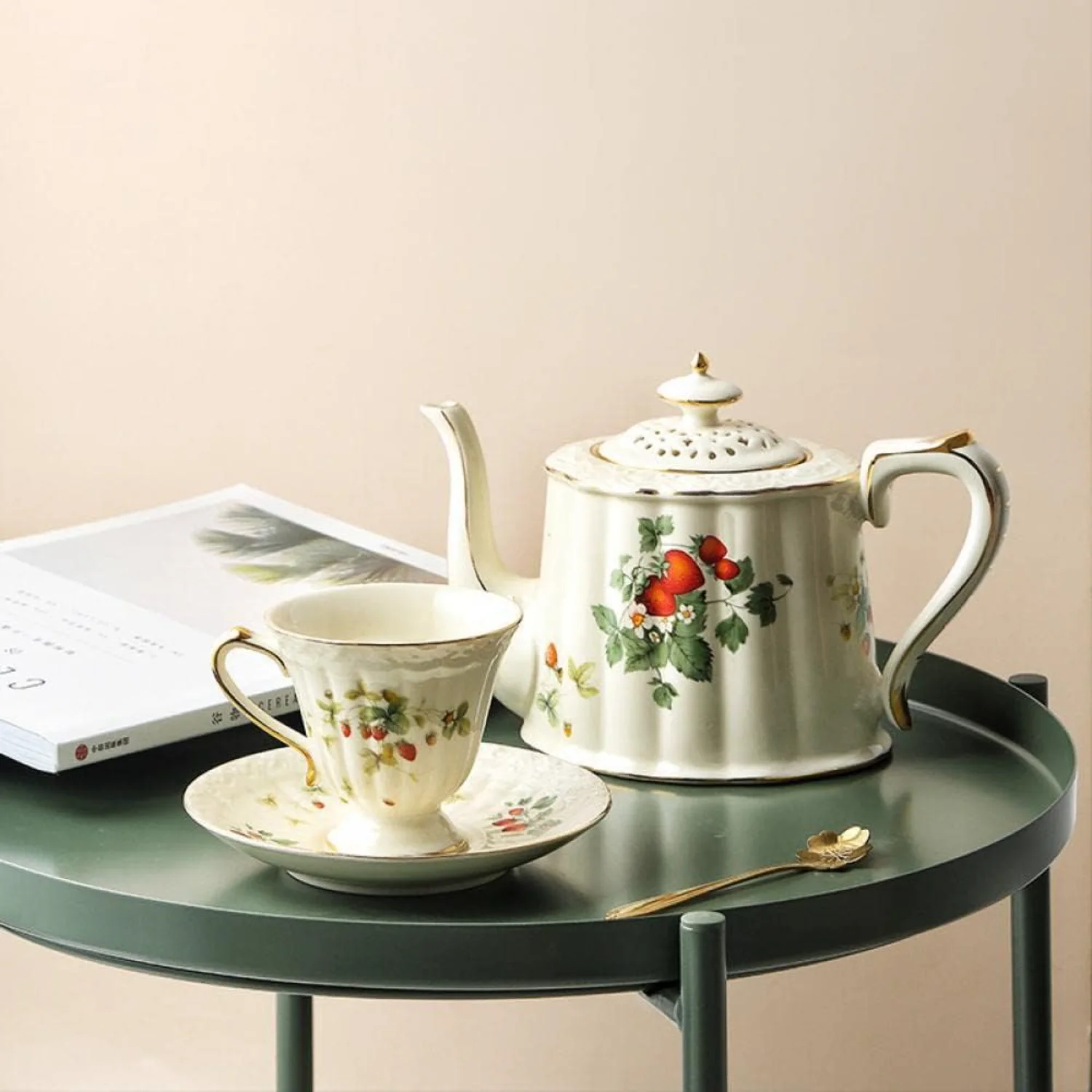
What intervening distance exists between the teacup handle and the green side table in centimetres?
5

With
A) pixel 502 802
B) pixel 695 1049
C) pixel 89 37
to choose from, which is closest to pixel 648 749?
pixel 502 802

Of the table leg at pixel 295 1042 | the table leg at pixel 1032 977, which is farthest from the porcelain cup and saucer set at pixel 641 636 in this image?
the table leg at pixel 295 1042

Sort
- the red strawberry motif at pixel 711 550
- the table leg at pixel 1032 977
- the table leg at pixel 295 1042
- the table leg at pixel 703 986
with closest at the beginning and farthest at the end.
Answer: the table leg at pixel 703 986 → the red strawberry motif at pixel 711 550 → the table leg at pixel 1032 977 → the table leg at pixel 295 1042

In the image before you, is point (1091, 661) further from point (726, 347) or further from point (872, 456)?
point (872, 456)

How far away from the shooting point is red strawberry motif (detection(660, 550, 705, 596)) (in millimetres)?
774


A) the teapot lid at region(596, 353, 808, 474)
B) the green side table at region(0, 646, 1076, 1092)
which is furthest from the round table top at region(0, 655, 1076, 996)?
the teapot lid at region(596, 353, 808, 474)

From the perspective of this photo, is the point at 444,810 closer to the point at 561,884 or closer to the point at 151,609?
the point at 561,884

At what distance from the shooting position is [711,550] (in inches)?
30.4

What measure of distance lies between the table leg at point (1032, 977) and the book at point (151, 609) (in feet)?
1.10

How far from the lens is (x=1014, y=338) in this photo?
1.20 meters

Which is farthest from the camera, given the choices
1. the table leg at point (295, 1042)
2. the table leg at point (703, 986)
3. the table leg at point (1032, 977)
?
the table leg at point (295, 1042)

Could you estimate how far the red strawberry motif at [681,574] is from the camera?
77 centimetres

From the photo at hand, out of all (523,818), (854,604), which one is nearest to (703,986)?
(523,818)

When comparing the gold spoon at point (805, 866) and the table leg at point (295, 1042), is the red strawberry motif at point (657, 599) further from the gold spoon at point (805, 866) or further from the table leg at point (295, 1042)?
the table leg at point (295, 1042)
